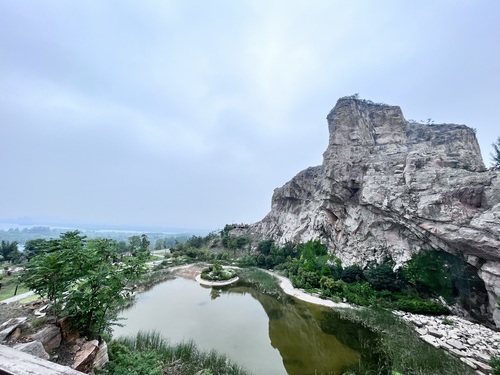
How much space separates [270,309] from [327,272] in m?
7.51

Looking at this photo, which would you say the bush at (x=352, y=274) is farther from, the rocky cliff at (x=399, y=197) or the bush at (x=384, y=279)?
the rocky cliff at (x=399, y=197)

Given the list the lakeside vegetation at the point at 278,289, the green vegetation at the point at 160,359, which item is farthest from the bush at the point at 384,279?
the green vegetation at the point at 160,359

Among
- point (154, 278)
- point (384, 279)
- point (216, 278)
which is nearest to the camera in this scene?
point (384, 279)

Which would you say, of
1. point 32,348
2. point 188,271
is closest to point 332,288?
point 188,271

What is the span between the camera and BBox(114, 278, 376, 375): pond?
812cm

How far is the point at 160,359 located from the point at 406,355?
8470 millimetres

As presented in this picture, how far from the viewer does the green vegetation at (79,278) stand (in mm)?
4797

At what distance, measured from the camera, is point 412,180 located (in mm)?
16766

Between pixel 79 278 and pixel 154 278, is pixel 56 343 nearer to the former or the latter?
pixel 79 278

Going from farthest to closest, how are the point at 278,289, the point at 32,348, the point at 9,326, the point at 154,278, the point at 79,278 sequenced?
the point at 154,278 → the point at 278,289 → the point at 79,278 → the point at 9,326 → the point at 32,348

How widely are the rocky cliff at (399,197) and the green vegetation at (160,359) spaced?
13382mm

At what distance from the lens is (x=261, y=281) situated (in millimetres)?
19219

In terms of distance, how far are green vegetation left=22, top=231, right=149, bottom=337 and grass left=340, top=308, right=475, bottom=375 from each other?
25.4ft

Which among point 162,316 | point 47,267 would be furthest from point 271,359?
point 47,267
